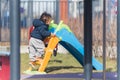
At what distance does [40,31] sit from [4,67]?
148 inches

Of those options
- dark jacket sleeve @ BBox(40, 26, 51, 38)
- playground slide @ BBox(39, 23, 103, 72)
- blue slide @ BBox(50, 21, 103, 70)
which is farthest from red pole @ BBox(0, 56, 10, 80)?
blue slide @ BBox(50, 21, 103, 70)

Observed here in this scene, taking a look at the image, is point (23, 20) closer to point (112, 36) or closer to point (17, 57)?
point (112, 36)

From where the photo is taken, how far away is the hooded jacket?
486 inches

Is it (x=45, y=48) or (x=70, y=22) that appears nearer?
(x=45, y=48)

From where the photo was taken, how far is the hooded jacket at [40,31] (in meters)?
12.3

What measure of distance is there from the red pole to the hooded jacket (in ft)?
11.2

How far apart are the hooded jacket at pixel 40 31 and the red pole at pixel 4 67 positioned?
3.41 m

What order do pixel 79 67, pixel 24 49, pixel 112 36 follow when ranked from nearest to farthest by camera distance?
pixel 79 67, pixel 112 36, pixel 24 49

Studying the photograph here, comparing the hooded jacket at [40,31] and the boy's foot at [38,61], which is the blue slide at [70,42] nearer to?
the hooded jacket at [40,31]

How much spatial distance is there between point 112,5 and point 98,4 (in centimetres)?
213

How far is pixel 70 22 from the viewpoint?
17688 millimetres

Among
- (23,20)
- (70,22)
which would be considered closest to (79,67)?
(70,22)

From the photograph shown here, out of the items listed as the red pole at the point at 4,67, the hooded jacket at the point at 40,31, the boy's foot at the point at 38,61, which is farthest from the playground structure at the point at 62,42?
the red pole at the point at 4,67

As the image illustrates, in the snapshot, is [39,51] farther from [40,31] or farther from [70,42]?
[70,42]
